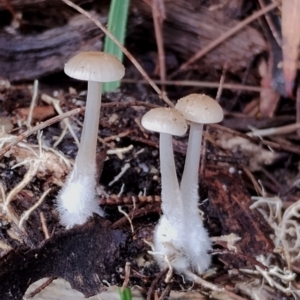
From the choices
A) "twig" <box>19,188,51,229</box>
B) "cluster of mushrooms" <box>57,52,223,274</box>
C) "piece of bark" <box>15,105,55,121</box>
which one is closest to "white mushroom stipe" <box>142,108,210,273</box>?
"cluster of mushrooms" <box>57,52,223,274</box>

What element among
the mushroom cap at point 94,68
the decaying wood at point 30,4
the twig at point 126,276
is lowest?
the twig at point 126,276

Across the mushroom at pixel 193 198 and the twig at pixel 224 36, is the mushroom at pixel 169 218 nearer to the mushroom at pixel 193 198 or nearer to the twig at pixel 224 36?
the mushroom at pixel 193 198

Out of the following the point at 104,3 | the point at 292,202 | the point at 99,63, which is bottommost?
the point at 292,202

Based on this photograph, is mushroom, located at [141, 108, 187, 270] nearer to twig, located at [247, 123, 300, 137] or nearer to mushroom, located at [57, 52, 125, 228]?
mushroom, located at [57, 52, 125, 228]

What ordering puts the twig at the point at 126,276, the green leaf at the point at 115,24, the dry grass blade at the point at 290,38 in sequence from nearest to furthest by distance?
1. the twig at the point at 126,276
2. the dry grass blade at the point at 290,38
3. the green leaf at the point at 115,24

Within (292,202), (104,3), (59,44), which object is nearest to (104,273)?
(292,202)

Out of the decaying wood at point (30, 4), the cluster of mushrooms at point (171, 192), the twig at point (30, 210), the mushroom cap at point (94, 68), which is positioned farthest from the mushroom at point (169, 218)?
the decaying wood at point (30, 4)

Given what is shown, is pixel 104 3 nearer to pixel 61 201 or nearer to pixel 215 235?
pixel 61 201

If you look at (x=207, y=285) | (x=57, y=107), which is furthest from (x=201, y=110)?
(x=57, y=107)
